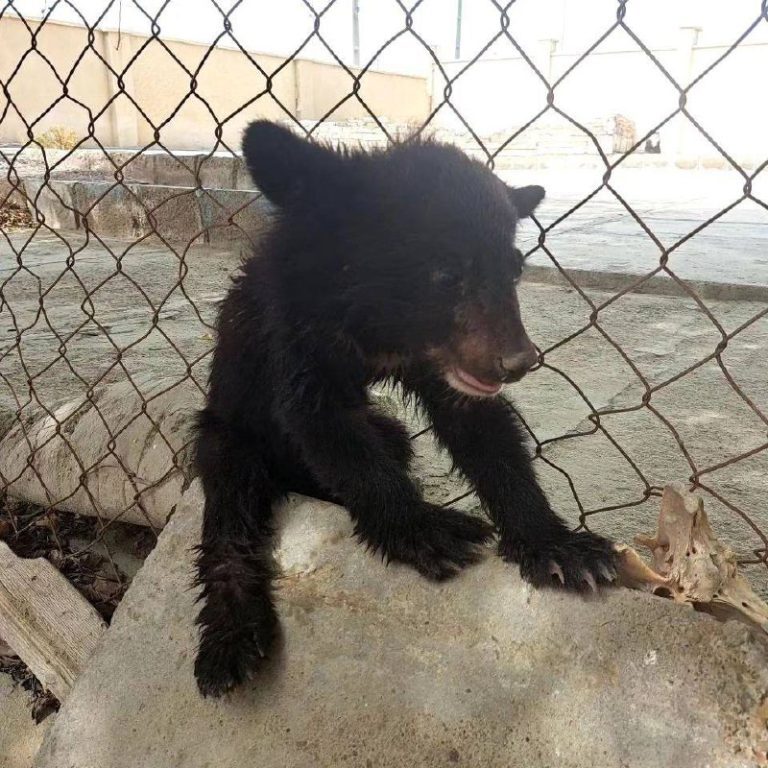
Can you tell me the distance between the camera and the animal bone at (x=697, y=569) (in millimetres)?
1542

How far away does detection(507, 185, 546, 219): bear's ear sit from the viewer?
2.20m

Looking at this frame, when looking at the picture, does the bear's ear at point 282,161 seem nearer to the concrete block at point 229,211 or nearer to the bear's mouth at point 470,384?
the bear's mouth at point 470,384

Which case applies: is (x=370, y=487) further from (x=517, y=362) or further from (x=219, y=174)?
(x=219, y=174)

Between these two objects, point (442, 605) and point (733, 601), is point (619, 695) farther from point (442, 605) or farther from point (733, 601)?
point (442, 605)

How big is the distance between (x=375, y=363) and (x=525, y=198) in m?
0.68

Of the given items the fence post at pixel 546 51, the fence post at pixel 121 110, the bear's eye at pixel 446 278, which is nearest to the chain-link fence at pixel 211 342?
the bear's eye at pixel 446 278

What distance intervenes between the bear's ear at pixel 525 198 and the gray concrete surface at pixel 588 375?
0.53 meters

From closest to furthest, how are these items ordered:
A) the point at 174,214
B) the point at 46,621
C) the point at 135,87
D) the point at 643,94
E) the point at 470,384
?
the point at 470,384 → the point at 46,621 → the point at 174,214 → the point at 135,87 → the point at 643,94

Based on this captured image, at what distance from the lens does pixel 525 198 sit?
2227 mm

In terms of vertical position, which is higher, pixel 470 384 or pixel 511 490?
pixel 470 384

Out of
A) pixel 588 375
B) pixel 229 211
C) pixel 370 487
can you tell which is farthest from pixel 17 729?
pixel 229 211

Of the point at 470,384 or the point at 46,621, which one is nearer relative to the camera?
the point at 470,384

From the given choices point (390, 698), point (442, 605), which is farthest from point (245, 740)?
point (442, 605)

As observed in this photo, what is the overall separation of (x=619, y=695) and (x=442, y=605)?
453mm
